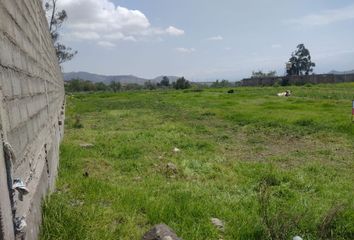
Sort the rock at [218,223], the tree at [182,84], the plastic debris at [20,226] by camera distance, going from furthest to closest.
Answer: the tree at [182,84], the rock at [218,223], the plastic debris at [20,226]

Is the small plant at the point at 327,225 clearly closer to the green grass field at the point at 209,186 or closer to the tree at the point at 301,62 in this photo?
the green grass field at the point at 209,186

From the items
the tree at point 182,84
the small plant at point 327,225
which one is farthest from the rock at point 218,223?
the tree at point 182,84

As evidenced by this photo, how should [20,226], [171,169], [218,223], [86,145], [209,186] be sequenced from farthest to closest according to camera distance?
1. [86,145]
2. [171,169]
3. [209,186]
4. [218,223]
5. [20,226]

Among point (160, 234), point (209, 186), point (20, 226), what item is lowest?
point (209, 186)

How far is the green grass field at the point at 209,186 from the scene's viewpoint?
14.0ft

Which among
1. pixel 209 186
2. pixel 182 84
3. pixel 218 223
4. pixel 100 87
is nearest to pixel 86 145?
pixel 209 186

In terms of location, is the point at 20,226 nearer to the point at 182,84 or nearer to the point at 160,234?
the point at 160,234

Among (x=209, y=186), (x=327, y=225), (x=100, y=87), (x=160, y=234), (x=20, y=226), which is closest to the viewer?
(x=20, y=226)

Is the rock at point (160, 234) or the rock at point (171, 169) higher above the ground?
the rock at point (160, 234)

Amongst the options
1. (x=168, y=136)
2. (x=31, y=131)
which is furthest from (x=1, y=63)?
(x=168, y=136)

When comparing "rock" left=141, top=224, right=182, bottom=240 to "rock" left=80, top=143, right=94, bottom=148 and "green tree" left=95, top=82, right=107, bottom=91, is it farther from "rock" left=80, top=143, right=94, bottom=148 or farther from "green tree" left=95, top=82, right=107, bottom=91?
"green tree" left=95, top=82, right=107, bottom=91

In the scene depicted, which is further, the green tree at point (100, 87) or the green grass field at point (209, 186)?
the green tree at point (100, 87)

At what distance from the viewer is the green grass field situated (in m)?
4.25

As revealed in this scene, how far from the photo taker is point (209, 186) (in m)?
6.38
